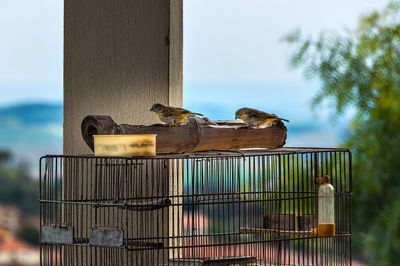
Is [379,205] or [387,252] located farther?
[379,205]

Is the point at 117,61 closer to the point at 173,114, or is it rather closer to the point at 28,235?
the point at 173,114

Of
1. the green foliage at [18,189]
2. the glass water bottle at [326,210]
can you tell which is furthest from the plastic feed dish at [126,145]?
the green foliage at [18,189]

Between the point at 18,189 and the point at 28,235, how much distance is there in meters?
0.41

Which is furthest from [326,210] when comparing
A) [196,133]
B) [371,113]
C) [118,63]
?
[371,113]

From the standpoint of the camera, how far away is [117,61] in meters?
2.62

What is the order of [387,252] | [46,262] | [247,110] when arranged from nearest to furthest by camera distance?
1. [46,262]
2. [247,110]
3. [387,252]

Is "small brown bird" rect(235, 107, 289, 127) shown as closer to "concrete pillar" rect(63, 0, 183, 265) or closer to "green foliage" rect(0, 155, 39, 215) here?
"concrete pillar" rect(63, 0, 183, 265)

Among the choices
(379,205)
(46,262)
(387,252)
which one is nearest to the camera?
(46,262)

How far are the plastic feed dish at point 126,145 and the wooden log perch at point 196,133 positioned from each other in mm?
187

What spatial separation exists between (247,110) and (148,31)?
23.4 inches

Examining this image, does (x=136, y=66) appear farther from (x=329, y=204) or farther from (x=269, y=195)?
(x=329, y=204)

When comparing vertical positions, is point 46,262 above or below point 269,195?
below

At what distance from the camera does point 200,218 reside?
2506mm

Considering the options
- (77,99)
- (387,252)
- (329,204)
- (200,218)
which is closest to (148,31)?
→ (77,99)
